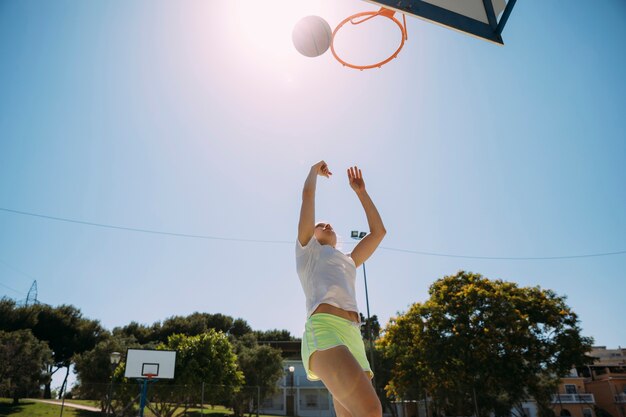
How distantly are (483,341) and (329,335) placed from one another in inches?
690

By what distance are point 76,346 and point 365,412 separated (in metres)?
41.6

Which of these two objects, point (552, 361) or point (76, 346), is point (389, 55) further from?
point (76, 346)

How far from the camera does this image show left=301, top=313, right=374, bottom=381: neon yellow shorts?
7.11 feet

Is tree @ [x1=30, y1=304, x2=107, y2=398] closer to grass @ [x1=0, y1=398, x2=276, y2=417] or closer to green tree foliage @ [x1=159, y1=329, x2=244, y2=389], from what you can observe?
grass @ [x1=0, y1=398, x2=276, y2=417]

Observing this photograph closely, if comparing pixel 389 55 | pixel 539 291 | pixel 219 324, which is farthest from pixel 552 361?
pixel 219 324

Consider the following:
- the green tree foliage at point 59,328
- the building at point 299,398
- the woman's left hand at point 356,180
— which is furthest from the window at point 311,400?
the woman's left hand at point 356,180

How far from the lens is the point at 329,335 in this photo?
218 centimetres

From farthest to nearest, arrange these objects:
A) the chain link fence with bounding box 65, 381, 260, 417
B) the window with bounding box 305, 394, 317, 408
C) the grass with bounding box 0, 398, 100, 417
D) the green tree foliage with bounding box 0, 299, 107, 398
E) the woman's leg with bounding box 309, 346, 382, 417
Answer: the window with bounding box 305, 394, 317, 408 → the green tree foliage with bounding box 0, 299, 107, 398 → the grass with bounding box 0, 398, 100, 417 → the chain link fence with bounding box 65, 381, 260, 417 → the woman's leg with bounding box 309, 346, 382, 417

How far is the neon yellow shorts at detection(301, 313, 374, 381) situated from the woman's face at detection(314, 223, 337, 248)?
569mm

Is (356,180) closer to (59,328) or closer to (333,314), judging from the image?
(333,314)

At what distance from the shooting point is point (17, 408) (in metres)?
22.2

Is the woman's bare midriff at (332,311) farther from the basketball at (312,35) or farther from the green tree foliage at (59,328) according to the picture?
the green tree foliage at (59,328)

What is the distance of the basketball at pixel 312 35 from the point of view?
441 cm

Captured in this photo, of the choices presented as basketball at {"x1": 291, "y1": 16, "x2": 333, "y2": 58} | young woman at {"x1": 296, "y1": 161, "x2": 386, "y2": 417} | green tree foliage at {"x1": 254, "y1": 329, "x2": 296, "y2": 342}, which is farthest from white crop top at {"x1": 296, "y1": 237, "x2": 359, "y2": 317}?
green tree foliage at {"x1": 254, "y1": 329, "x2": 296, "y2": 342}
